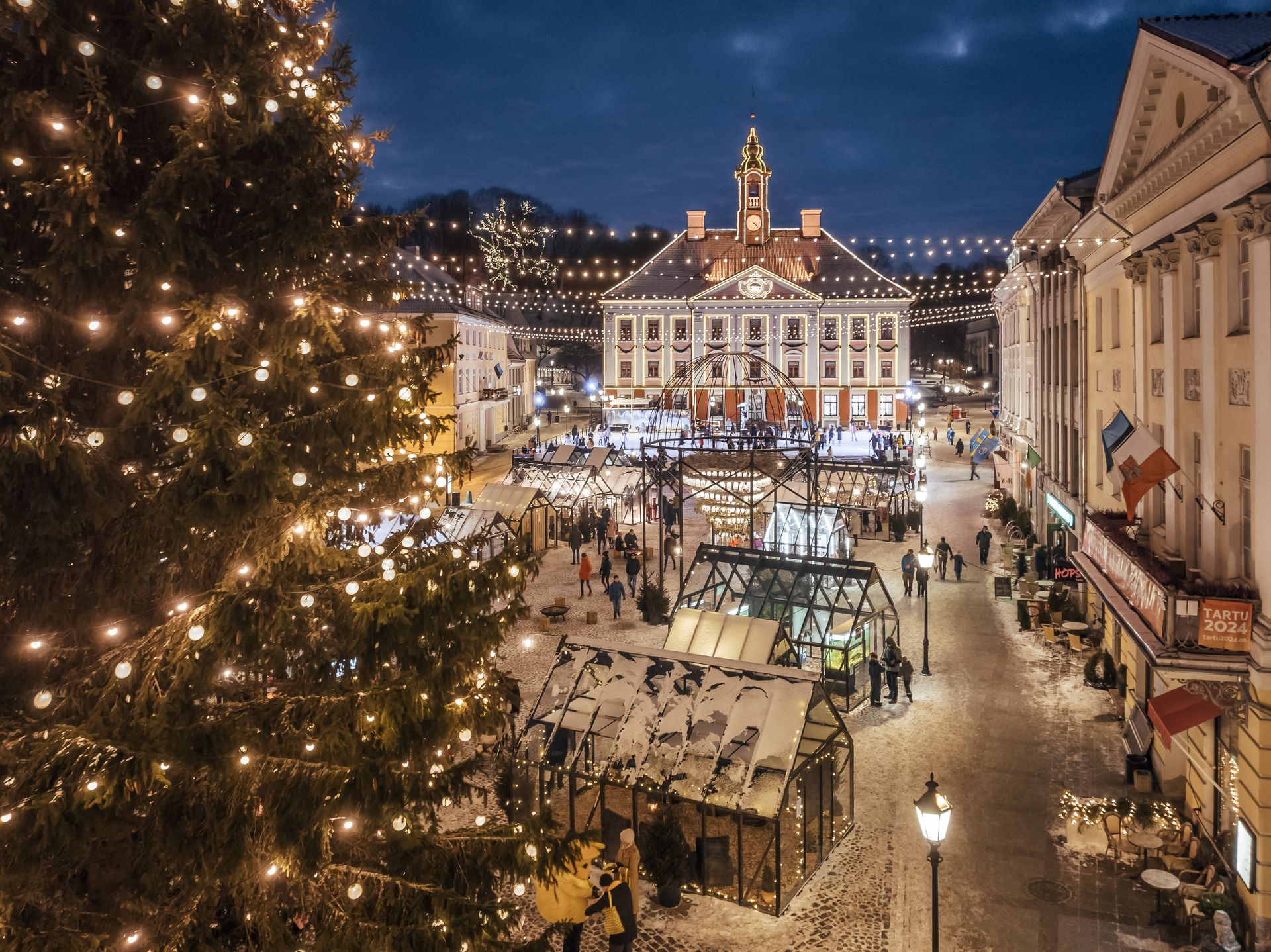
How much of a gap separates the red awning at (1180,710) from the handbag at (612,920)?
640 centimetres

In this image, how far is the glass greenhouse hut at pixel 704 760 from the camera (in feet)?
37.4

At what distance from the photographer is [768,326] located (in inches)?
2749

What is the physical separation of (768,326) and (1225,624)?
61.6 meters

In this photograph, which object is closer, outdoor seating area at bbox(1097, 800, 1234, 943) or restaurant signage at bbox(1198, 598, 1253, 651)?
restaurant signage at bbox(1198, 598, 1253, 651)

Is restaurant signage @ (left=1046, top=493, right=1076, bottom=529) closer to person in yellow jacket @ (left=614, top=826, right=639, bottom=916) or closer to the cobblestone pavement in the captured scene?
the cobblestone pavement

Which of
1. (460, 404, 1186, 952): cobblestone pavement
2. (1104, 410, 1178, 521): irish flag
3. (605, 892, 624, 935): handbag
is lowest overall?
(460, 404, 1186, 952): cobblestone pavement

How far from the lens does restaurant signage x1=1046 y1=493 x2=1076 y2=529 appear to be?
2284 centimetres

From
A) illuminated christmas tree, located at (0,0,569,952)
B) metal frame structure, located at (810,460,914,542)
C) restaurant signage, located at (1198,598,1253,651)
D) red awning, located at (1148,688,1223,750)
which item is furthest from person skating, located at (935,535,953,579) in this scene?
illuminated christmas tree, located at (0,0,569,952)

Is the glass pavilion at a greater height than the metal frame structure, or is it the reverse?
the metal frame structure

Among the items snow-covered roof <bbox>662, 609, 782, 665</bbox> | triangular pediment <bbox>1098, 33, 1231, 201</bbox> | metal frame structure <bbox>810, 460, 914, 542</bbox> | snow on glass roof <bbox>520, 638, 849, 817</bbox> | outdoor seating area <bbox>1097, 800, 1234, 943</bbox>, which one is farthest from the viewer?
metal frame structure <bbox>810, 460, 914, 542</bbox>

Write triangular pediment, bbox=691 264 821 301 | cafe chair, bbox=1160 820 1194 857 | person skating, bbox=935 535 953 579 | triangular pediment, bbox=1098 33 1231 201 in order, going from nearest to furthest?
triangular pediment, bbox=1098 33 1231 201, cafe chair, bbox=1160 820 1194 857, person skating, bbox=935 535 953 579, triangular pediment, bbox=691 264 821 301

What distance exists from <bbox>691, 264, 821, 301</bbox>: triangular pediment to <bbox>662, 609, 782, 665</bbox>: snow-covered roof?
5538cm

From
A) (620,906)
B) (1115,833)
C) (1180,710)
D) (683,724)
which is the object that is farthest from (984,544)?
(620,906)

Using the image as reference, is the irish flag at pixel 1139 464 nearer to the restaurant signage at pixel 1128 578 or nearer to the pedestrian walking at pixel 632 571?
the restaurant signage at pixel 1128 578
